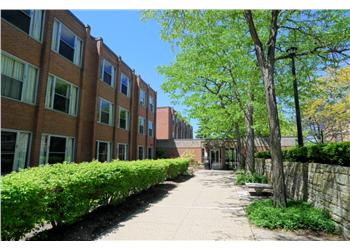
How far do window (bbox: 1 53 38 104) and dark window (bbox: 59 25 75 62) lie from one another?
251 cm

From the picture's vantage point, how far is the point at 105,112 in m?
19.2

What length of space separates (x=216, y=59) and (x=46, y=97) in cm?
864

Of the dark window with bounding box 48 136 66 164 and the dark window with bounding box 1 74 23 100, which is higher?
the dark window with bounding box 1 74 23 100

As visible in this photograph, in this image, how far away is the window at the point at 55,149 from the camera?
12.4 m

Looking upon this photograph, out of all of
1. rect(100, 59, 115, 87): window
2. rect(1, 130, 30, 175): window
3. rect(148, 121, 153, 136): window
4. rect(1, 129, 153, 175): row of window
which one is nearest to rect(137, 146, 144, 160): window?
rect(148, 121, 153, 136): window

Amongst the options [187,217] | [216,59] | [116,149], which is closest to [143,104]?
[116,149]

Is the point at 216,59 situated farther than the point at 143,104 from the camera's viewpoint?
No

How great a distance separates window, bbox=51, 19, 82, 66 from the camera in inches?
522

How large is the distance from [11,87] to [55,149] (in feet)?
12.8

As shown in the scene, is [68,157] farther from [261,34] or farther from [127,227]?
[261,34]

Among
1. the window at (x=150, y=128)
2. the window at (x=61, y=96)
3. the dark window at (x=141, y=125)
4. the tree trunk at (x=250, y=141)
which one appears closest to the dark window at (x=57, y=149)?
the window at (x=61, y=96)

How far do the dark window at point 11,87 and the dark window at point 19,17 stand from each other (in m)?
2.29

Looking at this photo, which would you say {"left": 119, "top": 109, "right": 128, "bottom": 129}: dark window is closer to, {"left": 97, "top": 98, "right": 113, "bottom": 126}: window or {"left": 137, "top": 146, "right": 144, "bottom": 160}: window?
{"left": 97, "top": 98, "right": 113, "bottom": 126}: window

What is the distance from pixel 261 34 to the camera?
12031mm
